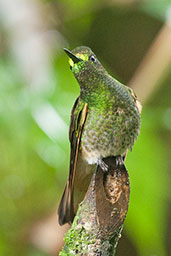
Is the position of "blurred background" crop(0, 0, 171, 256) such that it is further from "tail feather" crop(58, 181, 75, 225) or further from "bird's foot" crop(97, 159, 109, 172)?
"bird's foot" crop(97, 159, 109, 172)

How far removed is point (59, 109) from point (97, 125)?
476 mm

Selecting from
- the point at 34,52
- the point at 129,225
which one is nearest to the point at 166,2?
the point at 34,52

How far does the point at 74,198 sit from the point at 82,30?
43.0 inches

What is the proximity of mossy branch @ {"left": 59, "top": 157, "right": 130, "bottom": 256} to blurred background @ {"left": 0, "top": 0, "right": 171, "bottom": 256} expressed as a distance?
611 millimetres

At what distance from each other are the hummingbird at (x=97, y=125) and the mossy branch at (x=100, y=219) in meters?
0.08

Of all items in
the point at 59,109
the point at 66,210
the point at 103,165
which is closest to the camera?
the point at 103,165

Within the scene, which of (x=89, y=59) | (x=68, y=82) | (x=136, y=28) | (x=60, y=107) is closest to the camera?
(x=89, y=59)

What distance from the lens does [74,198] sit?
3.12 feet

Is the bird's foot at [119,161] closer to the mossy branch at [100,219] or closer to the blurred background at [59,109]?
the mossy branch at [100,219]

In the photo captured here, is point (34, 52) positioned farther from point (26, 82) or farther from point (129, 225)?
point (129, 225)

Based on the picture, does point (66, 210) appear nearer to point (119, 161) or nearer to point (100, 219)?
point (119, 161)

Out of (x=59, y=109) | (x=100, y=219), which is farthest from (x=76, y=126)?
(x=59, y=109)

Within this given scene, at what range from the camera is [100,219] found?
649 mm

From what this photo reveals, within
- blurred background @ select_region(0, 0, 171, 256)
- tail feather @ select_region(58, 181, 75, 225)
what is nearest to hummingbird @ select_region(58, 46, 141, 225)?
tail feather @ select_region(58, 181, 75, 225)
